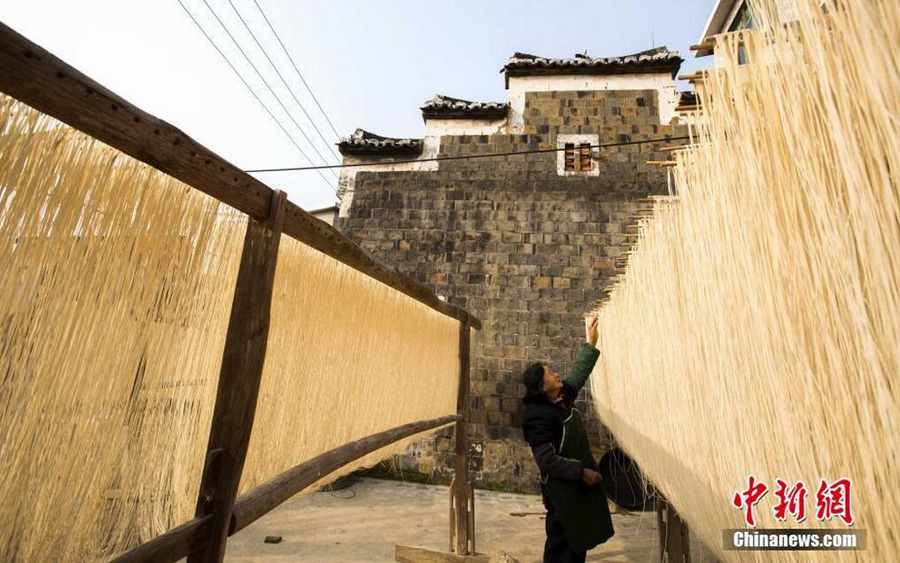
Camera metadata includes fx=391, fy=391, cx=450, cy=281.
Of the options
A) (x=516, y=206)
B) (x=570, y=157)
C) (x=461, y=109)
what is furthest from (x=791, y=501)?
(x=461, y=109)

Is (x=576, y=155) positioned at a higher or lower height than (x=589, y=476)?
higher

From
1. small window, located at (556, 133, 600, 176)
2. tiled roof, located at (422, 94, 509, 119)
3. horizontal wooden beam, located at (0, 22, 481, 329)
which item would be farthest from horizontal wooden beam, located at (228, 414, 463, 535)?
tiled roof, located at (422, 94, 509, 119)

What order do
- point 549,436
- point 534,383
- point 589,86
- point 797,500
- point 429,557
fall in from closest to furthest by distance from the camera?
point 797,500 → point 549,436 → point 534,383 → point 429,557 → point 589,86

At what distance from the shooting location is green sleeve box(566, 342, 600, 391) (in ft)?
8.48

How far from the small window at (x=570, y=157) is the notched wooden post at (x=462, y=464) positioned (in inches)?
133

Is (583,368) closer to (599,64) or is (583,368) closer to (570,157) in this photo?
(570,157)

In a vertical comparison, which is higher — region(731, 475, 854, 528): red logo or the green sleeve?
the green sleeve

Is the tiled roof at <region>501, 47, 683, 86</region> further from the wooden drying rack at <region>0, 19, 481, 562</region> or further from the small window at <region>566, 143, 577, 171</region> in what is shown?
the wooden drying rack at <region>0, 19, 481, 562</region>

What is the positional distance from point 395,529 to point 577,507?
6.98 feet

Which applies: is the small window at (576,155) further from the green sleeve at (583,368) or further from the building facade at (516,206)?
the green sleeve at (583,368)

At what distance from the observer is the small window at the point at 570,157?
5.62 m

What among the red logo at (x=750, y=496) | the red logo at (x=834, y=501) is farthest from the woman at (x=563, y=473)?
the red logo at (x=834, y=501)

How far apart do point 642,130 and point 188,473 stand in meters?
6.32

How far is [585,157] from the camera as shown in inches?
222
